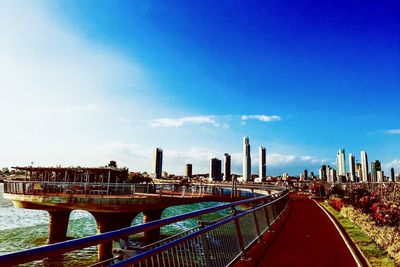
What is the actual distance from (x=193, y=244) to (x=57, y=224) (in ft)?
105

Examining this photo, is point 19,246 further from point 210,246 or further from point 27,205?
point 210,246

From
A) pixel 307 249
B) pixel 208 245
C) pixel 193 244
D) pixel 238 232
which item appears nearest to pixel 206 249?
pixel 208 245

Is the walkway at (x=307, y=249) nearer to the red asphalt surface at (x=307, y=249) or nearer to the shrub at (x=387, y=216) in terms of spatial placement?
the red asphalt surface at (x=307, y=249)

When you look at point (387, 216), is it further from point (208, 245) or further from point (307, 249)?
point (208, 245)

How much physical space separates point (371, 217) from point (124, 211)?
19709 millimetres

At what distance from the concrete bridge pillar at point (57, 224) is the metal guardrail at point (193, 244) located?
2653 cm

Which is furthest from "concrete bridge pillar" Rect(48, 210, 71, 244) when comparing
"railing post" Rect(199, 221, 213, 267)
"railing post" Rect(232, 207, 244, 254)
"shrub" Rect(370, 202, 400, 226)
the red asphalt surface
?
"railing post" Rect(199, 221, 213, 267)

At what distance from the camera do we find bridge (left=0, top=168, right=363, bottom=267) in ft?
10.8

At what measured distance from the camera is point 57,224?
Result: 108 feet

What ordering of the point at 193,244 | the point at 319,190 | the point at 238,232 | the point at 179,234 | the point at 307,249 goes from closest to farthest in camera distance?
the point at 179,234 → the point at 193,244 → the point at 238,232 → the point at 307,249 → the point at 319,190

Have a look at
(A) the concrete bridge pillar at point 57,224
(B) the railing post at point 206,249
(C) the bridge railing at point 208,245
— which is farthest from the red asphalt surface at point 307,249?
(A) the concrete bridge pillar at point 57,224

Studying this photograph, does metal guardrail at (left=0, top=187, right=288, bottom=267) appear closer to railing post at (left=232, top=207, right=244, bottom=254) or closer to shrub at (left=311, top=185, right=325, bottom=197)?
railing post at (left=232, top=207, right=244, bottom=254)

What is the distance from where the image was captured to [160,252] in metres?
3.90

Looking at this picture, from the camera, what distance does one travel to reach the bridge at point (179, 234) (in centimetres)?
331
